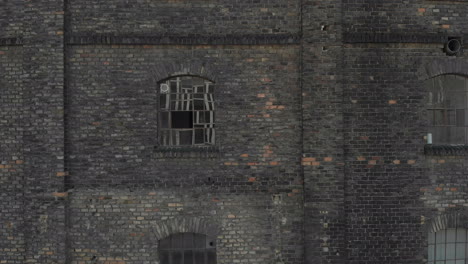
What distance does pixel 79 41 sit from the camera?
664cm

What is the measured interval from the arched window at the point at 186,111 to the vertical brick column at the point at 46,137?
6.05 feet

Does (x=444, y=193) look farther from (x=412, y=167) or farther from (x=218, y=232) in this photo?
(x=218, y=232)

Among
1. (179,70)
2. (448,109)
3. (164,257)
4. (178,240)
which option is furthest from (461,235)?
(179,70)

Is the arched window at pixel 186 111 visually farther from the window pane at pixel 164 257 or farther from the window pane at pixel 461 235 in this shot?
the window pane at pixel 461 235

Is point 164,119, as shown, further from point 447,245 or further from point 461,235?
point 461,235

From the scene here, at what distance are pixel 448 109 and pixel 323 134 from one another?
2752 mm

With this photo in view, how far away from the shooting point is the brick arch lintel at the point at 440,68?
695 centimetres

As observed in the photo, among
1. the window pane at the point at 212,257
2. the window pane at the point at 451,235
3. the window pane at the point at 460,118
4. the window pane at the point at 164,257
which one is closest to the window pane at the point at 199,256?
the window pane at the point at 212,257

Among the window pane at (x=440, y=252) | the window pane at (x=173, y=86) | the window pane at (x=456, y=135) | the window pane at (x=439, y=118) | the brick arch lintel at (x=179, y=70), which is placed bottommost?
the window pane at (x=440, y=252)

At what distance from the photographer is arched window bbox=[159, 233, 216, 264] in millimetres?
6836

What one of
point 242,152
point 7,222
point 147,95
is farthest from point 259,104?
point 7,222

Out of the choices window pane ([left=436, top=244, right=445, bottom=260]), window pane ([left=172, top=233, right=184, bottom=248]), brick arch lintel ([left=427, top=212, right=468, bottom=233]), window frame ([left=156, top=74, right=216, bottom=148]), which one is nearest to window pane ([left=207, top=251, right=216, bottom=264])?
window pane ([left=172, top=233, right=184, bottom=248])

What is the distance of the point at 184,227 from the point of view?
22.0ft

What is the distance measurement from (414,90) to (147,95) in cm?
510
